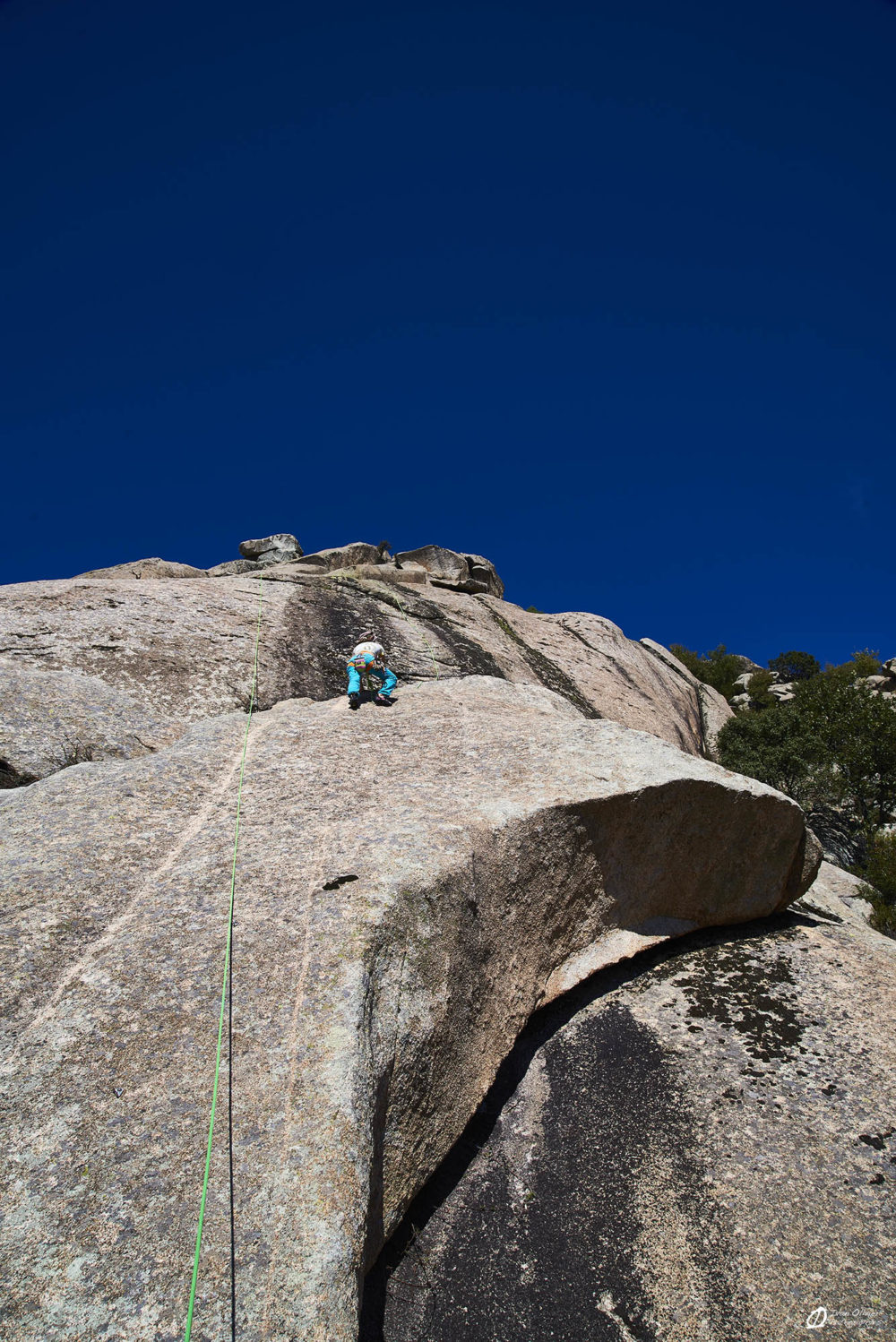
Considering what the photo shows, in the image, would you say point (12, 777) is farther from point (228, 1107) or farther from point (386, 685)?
point (228, 1107)

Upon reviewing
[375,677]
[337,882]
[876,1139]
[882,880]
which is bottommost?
[876,1139]

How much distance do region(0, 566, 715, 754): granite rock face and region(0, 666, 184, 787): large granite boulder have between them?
285 mm

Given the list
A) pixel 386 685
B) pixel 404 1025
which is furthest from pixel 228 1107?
pixel 386 685

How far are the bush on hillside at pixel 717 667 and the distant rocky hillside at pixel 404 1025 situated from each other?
3473 cm

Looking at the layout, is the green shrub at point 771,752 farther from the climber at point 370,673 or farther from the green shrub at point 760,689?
the climber at point 370,673

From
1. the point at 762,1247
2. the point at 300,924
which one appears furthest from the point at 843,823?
the point at 300,924

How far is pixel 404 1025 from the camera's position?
514 cm

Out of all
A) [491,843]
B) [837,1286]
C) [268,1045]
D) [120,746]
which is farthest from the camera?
[120,746]

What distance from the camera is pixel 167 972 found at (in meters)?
4.93

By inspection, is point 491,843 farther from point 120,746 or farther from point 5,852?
point 120,746

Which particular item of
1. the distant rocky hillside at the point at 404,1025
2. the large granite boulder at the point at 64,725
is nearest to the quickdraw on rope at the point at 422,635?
the distant rocky hillside at the point at 404,1025

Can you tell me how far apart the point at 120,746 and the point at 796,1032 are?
815cm

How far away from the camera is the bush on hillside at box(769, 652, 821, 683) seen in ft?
163

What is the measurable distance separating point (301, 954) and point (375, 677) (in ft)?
19.7
